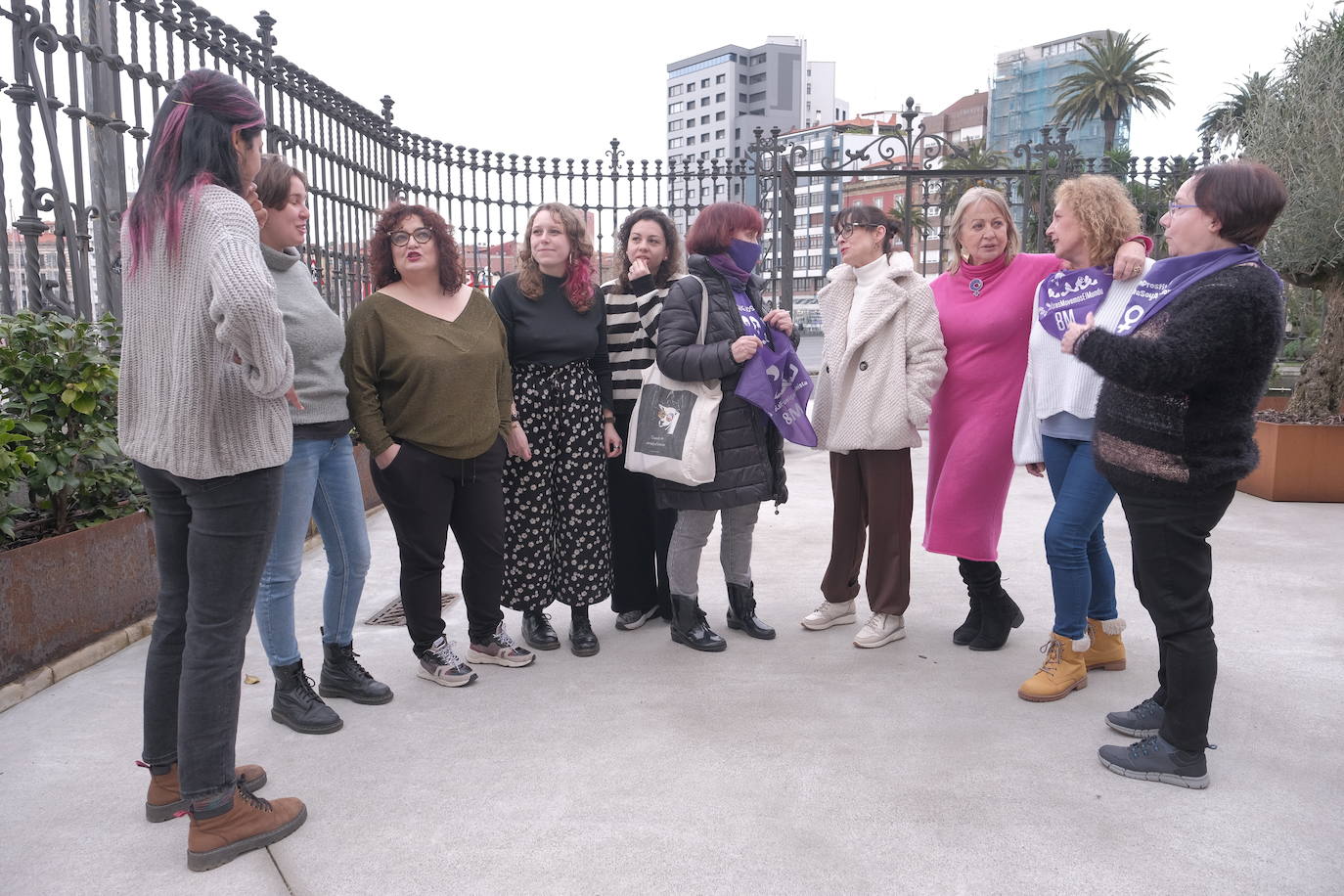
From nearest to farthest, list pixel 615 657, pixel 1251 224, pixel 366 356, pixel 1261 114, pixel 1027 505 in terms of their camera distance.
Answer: pixel 1251 224, pixel 366 356, pixel 615 657, pixel 1027 505, pixel 1261 114

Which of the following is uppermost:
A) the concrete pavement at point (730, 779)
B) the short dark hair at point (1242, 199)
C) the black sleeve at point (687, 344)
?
the short dark hair at point (1242, 199)

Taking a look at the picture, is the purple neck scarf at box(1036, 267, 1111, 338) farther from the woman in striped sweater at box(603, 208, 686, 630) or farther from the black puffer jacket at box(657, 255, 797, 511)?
the woman in striped sweater at box(603, 208, 686, 630)

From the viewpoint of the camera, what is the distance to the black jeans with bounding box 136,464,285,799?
223 cm

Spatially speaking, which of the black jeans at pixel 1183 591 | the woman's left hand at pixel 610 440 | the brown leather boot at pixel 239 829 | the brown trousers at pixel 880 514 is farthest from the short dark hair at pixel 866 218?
the brown leather boot at pixel 239 829

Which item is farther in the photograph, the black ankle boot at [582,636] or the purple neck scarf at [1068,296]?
the black ankle boot at [582,636]

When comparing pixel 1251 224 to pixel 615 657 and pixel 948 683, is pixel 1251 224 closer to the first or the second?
pixel 948 683

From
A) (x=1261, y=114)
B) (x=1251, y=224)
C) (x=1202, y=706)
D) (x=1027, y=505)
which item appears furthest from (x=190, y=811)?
(x=1261, y=114)

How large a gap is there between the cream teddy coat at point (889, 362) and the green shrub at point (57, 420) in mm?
2963

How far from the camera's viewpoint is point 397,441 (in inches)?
130

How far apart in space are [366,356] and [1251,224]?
2.74m

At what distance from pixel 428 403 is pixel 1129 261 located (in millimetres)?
2487

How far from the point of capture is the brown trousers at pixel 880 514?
3867 mm

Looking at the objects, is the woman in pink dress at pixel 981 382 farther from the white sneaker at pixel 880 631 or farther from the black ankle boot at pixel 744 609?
the black ankle boot at pixel 744 609

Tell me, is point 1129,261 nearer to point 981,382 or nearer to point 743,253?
point 981,382
